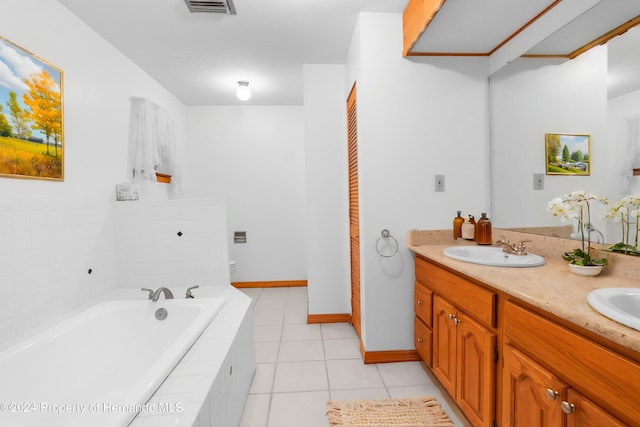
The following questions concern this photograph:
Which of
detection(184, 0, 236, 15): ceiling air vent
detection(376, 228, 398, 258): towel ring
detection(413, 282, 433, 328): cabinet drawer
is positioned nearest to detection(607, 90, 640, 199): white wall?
detection(413, 282, 433, 328): cabinet drawer

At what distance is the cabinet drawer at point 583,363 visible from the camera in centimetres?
71

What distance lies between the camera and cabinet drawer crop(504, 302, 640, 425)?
2.33 feet

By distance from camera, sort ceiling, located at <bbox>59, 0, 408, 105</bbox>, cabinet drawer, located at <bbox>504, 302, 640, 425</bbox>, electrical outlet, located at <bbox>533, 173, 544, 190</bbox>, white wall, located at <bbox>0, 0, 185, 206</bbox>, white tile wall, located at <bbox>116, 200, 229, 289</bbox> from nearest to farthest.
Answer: cabinet drawer, located at <bbox>504, 302, 640, 425</bbox>, white wall, located at <bbox>0, 0, 185, 206</bbox>, electrical outlet, located at <bbox>533, 173, 544, 190</bbox>, ceiling, located at <bbox>59, 0, 408, 105</bbox>, white tile wall, located at <bbox>116, 200, 229, 289</bbox>

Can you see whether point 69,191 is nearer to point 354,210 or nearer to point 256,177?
point 354,210

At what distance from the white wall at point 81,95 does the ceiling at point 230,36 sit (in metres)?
0.15

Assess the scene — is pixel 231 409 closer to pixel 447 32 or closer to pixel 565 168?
pixel 565 168

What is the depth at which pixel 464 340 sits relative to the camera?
1449 mm

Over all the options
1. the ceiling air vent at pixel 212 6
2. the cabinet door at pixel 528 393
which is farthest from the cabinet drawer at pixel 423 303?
the ceiling air vent at pixel 212 6

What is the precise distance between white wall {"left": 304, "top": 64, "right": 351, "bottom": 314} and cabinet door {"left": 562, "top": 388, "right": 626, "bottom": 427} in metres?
1.91

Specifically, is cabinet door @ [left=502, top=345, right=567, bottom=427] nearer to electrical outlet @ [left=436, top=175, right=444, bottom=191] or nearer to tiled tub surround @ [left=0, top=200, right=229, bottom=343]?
electrical outlet @ [left=436, top=175, right=444, bottom=191]

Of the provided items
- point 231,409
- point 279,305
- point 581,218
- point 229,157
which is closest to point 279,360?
point 231,409

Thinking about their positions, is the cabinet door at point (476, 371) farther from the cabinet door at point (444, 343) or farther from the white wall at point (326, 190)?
the white wall at point (326, 190)

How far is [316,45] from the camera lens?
2412 mm

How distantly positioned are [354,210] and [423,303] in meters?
0.89
